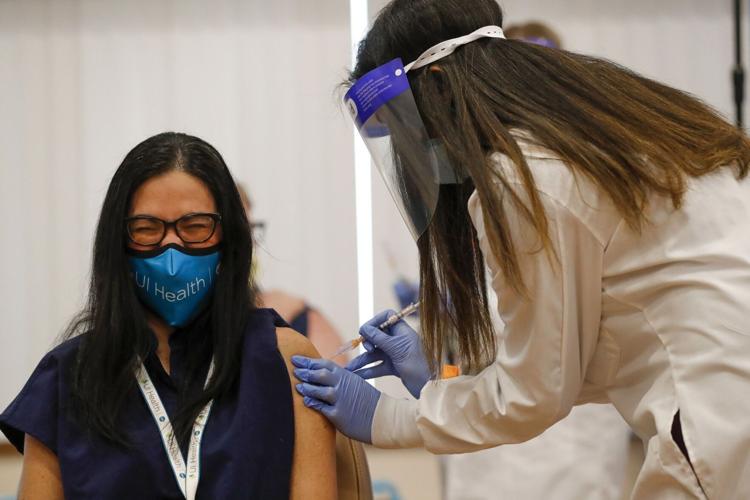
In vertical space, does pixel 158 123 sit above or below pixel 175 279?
above

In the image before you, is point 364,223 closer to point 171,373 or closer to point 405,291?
point 405,291

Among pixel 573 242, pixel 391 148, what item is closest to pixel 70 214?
pixel 391 148

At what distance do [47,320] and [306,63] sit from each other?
4.84 ft

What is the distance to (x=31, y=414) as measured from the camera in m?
1.61

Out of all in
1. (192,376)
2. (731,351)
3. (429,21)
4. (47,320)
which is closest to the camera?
(731,351)

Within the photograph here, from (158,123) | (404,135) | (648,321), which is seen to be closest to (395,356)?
(404,135)

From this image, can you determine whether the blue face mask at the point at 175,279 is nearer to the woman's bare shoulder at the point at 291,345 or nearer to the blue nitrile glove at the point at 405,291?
the woman's bare shoulder at the point at 291,345

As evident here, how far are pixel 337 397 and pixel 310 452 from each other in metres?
0.11

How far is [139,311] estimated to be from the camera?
1.71 meters

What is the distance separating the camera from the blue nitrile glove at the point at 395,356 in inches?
76.1

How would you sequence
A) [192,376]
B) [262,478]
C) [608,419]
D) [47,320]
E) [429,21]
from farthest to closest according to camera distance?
1. [47,320]
2. [608,419]
3. [192,376]
4. [262,478]
5. [429,21]

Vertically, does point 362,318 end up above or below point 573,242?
below

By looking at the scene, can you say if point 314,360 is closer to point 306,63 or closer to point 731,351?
point 731,351

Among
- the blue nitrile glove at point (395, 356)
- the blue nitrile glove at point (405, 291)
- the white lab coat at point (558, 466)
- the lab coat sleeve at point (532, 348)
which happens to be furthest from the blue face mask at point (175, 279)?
the blue nitrile glove at point (405, 291)
